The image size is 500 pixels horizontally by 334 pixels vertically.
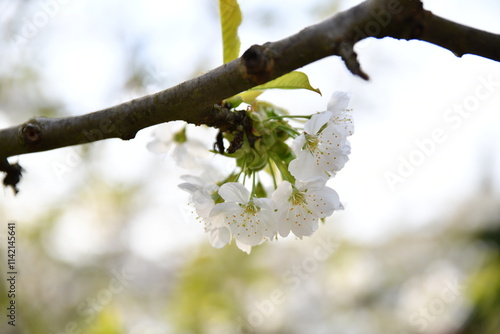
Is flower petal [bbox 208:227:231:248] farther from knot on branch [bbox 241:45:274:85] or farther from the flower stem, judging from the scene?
knot on branch [bbox 241:45:274:85]

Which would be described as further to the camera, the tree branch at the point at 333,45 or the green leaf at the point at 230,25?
the green leaf at the point at 230,25

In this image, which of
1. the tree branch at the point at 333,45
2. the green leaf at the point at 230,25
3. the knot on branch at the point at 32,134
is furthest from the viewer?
the green leaf at the point at 230,25

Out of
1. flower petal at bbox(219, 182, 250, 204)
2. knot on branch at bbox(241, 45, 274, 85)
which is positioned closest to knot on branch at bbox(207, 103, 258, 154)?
flower petal at bbox(219, 182, 250, 204)

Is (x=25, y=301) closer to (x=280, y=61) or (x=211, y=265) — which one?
(x=211, y=265)

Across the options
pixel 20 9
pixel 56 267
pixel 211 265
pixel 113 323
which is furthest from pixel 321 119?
pixel 56 267

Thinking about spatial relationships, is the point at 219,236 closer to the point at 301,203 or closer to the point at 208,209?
the point at 208,209

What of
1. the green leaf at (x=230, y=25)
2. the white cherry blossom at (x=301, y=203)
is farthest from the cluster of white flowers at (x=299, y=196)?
the green leaf at (x=230, y=25)

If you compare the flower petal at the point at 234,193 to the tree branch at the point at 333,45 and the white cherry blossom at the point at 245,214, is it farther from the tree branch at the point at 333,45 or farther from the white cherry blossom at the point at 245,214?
the tree branch at the point at 333,45
